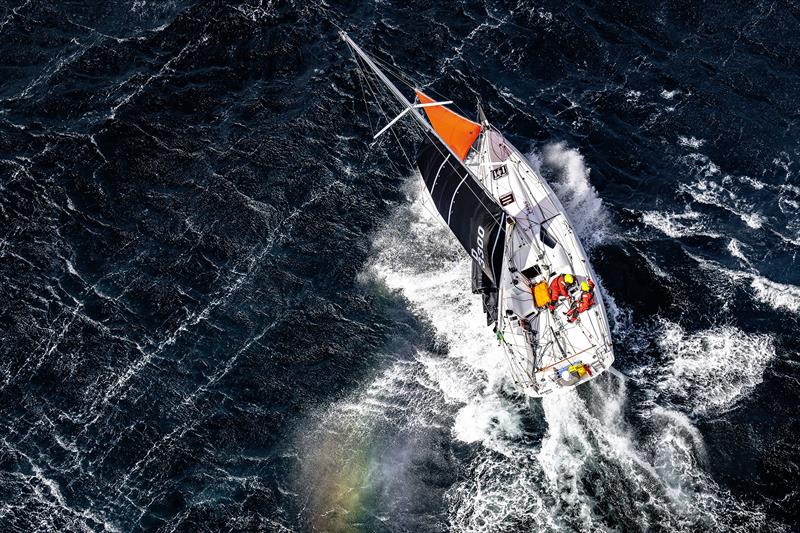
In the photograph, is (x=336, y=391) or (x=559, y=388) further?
(x=336, y=391)

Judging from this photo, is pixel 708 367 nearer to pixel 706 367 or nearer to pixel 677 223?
pixel 706 367

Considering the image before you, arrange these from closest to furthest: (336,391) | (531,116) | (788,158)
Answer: (336,391) < (788,158) < (531,116)

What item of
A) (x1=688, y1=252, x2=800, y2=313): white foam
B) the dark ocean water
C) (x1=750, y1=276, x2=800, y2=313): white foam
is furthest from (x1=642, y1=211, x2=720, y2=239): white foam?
(x1=750, y1=276, x2=800, y2=313): white foam

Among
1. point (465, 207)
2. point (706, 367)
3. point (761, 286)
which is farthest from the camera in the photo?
point (761, 286)

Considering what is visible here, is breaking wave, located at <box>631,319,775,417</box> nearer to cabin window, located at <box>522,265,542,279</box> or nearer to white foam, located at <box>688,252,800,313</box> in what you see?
white foam, located at <box>688,252,800,313</box>

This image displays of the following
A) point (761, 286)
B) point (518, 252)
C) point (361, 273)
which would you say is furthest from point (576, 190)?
point (361, 273)

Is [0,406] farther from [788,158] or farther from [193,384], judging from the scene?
[788,158]

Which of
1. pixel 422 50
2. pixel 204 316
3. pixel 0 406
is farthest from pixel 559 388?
pixel 0 406
